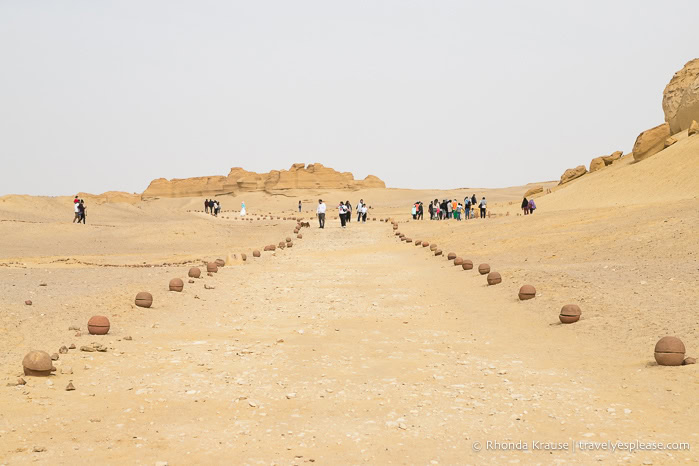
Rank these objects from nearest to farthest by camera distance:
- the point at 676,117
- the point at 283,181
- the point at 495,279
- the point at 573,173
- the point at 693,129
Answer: the point at 495,279 → the point at 693,129 → the point at 676,117 → the point at 573,173 → the point at 283,181

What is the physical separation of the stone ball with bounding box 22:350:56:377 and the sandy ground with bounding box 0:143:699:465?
11cm

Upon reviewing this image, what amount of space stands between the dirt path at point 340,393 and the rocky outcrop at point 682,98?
3360cm

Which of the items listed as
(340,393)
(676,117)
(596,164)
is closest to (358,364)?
(340,393)

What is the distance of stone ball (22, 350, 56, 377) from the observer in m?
6.51

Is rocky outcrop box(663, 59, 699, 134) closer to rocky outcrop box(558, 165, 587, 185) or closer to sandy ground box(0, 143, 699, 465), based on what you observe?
rocky outcrop box(558, 165, 587, 185)

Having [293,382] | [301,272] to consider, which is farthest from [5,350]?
[301,272]

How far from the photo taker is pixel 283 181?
11981 centimetres

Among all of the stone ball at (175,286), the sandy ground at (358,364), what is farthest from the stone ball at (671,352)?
the stone ball at (175,286)

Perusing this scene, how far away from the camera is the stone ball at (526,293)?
11031mm

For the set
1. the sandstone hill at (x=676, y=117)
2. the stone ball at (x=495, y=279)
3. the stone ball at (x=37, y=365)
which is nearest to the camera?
the stone ball at (x=37, y=365)

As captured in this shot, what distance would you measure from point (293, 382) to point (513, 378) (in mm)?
2282

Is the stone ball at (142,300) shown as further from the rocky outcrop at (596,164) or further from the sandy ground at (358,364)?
the rocky outcrop at (596,164)

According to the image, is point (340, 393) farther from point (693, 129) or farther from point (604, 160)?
point (604, 160)

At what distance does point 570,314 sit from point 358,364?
3450mm
